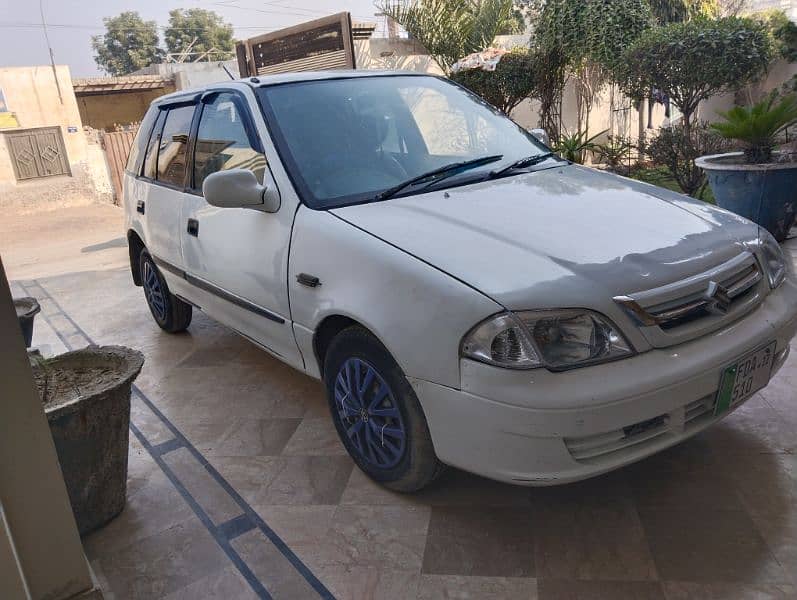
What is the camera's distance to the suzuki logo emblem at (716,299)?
2.14 meters

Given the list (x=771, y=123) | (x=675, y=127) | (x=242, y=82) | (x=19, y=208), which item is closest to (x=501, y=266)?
(x=242, y=82)

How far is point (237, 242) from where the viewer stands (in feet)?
10.4

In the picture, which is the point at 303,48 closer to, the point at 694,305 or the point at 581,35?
the point at 581,35

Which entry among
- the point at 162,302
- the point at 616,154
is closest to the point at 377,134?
the point at 162,302

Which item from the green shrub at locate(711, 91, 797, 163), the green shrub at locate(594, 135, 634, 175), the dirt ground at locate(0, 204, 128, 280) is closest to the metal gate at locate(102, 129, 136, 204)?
the dirt ground at locate(0, 204, 128, 280)

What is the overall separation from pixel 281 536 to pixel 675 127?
6.74 metres

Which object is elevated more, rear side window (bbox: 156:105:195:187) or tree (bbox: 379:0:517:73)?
tree (bbox: 379:0:517:73)

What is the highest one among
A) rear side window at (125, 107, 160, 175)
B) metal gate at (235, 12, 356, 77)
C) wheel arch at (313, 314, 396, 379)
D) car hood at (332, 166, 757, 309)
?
metal gate at (235, 12, 356, 77)

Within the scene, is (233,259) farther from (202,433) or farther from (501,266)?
(501,266)

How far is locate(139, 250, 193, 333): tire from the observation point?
466 cm

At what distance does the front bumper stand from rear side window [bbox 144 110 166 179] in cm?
298

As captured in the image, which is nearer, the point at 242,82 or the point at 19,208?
the point at 242,82

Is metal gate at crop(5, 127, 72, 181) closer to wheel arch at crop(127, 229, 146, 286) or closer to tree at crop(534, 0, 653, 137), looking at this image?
tree at crop(534, 0, 653, 137)

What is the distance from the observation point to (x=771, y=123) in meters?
5.22
